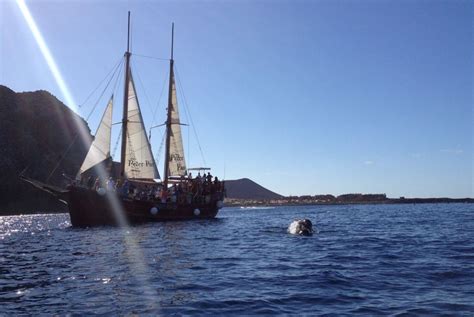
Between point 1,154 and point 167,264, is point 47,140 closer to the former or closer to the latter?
point 1,154

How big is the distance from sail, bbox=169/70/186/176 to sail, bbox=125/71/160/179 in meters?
6.59

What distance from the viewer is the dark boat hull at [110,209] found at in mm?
37281

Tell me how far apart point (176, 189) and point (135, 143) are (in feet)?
21.4

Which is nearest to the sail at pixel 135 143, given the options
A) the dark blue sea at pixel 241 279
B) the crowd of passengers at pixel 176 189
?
the crowd of passengers at pixel 176 189

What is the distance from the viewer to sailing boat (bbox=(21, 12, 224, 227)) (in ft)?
124

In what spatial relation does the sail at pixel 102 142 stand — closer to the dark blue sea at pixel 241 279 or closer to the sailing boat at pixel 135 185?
the sailing boat at pixel 135 185

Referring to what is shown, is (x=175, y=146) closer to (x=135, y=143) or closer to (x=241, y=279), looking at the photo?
(x=135, y=143)

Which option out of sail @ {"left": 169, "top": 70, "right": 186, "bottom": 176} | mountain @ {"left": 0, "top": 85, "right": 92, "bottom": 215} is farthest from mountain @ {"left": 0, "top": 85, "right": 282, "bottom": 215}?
sail @ {"left": 169, "top": 70, "right": 186, "bottom": 176}

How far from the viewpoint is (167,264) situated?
15727mm

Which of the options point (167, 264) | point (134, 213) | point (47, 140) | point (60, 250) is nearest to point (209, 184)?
point (134, 213)

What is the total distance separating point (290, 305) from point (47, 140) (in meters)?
106

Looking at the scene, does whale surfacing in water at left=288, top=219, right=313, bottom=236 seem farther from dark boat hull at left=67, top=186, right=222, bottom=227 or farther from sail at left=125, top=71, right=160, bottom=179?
sail at left=125, top=71, right=160, bottom=179

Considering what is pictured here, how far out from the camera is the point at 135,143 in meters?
45.2

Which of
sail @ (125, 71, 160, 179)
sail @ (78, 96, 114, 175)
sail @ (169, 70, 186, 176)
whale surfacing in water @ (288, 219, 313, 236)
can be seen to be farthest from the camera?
sail @ (169, 70, 186, 176)
